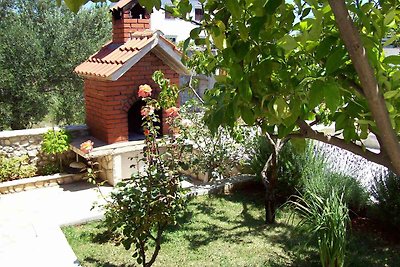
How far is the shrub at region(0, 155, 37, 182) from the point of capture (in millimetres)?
7621

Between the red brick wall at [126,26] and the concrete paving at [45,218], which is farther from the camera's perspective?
the red brick wall at [126,26]

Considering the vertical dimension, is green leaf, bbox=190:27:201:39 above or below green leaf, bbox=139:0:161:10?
below

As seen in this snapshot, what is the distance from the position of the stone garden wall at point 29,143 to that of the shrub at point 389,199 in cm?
580

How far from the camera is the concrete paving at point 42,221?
444 cm

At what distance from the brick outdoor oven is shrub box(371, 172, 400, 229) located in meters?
4.32

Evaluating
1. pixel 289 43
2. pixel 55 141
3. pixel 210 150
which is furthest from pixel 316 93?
pixel 55 141

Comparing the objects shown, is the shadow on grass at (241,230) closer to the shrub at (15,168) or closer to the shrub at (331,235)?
the shrub at (331,235)

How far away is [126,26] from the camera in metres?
8.16

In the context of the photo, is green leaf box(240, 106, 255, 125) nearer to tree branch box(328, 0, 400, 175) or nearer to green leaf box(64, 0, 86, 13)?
tree branch box(328, 0, 400, 175)

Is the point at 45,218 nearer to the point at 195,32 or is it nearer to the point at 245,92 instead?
the point at 195,32

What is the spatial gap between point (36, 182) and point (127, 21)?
12.2ft

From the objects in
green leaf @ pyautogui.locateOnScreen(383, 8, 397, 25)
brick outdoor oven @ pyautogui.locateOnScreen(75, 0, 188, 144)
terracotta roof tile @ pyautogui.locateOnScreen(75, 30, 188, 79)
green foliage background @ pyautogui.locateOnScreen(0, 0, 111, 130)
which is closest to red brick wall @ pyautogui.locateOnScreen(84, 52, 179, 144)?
brick outdoor oven @ pyautogui.locateOnScreen(75, 0, 188, 144)

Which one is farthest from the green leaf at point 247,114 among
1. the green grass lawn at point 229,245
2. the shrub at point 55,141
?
the shrub at point 55,141

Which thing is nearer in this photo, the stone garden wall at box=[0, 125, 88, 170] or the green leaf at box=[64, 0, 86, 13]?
the green leaf at box=[64, 0, 86, 13]
